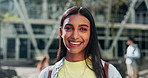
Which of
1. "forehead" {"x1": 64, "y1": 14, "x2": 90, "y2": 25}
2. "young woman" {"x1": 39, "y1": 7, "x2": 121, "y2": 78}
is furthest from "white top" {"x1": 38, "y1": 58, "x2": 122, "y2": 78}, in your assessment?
"forehead" {"x1": 64, "y1": 14, "x2": 90, "y2": 25}

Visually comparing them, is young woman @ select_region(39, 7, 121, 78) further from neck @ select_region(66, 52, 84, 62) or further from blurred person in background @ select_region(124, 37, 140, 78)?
blurred person in background @ select_region(124, 37, 140, 78)

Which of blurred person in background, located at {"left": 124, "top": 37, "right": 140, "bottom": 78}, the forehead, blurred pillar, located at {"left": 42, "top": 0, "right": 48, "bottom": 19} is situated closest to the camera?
the forehead

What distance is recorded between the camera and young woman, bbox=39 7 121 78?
1.57m

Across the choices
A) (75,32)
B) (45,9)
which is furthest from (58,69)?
(45,9)

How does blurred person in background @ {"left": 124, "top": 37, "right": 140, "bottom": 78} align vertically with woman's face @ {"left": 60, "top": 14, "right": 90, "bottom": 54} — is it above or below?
below

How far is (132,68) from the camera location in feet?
27.6

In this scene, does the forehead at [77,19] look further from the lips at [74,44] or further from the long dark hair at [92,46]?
the lips at [74,44]

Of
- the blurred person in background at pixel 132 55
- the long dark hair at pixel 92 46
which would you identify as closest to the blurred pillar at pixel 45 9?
the blurred person in background at pixel 132 55

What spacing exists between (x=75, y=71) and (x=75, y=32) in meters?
0.23

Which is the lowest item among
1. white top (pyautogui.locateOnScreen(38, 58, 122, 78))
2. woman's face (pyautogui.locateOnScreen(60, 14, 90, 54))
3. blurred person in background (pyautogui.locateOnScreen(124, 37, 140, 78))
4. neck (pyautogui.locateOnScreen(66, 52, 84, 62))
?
blurred person in background (pyautogui.locateOnScreen(124, 37, 140, 78))

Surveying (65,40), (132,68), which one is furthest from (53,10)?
(65,40)

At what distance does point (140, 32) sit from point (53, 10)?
8.84 m

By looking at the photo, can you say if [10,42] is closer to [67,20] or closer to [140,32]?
[140,32]

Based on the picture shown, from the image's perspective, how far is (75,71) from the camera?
1575 millimetres
